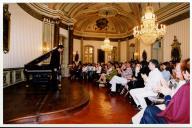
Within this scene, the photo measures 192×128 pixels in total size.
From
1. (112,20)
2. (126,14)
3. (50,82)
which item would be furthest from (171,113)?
(112,20)

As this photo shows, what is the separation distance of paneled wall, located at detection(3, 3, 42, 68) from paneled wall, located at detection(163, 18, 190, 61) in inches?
218

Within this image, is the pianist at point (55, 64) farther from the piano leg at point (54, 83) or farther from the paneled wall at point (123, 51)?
the paneled wall at point (123, 51)

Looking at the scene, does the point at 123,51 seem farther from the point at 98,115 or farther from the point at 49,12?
the point at 98,115

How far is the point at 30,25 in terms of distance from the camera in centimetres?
A: 944

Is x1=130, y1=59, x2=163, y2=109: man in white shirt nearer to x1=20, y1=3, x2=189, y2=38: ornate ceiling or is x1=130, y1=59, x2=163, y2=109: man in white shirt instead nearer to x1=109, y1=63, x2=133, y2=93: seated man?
x1=109, y1=63, x2=133, y2=93: seated man

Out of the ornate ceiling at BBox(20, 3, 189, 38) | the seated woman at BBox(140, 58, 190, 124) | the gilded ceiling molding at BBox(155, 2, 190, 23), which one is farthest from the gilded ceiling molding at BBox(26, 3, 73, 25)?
the seated woman at BBox(140, 58, 190, 124)

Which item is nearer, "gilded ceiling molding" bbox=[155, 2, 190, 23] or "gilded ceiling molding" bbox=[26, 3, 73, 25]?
"gilded ceiling molding" bbox=[155, 2, 190, 23]

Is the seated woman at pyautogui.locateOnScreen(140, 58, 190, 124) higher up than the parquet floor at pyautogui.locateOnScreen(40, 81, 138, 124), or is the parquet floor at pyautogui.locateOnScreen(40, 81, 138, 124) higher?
the seated woman at pyautogui.locateOnScreen(140, 58, 190, 124)

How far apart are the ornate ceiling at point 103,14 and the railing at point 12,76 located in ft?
9.19

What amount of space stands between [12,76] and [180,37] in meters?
6.34

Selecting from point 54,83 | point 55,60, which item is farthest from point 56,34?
point 54,83

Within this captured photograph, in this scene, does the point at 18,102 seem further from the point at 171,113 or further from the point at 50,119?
the point at 171,113

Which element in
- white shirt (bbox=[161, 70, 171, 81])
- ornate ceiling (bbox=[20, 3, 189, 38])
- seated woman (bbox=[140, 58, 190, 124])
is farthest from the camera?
ornate ceiling (bbox=[20, 3, 189, 38])

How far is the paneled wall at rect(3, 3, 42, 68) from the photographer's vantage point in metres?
7.67
